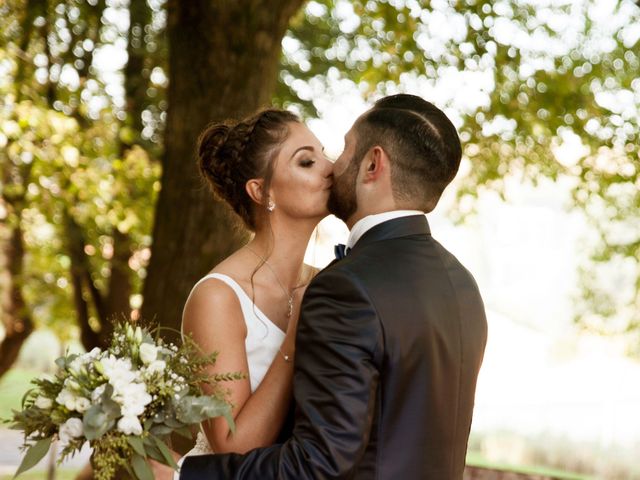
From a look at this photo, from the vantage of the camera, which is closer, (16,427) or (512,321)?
(16,427)

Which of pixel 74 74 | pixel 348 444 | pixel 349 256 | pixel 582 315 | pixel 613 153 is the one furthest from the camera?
pixel 582 315

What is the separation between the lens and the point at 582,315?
17.4 metres

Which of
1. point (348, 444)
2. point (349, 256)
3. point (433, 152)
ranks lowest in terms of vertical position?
point (348, 444)

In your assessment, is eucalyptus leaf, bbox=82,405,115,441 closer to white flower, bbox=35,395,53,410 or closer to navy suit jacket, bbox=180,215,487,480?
white flower, bbox=35,395,53,410

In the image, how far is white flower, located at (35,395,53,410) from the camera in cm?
262

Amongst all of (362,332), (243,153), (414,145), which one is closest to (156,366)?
(362,332)

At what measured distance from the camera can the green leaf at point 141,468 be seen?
101 inches

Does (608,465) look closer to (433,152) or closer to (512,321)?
(512,321)

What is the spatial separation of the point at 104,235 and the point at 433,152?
8672 millimetres

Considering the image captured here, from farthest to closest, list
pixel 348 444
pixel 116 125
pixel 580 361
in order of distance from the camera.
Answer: pixel 580 361
pixel 116 125
pixel 348 444

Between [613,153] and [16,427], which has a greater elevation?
[613,153]

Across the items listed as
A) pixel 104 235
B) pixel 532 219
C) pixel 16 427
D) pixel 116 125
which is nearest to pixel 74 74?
pixel 116 125

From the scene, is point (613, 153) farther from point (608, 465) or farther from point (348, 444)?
point (348, 444)

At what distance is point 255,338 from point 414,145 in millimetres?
1037
